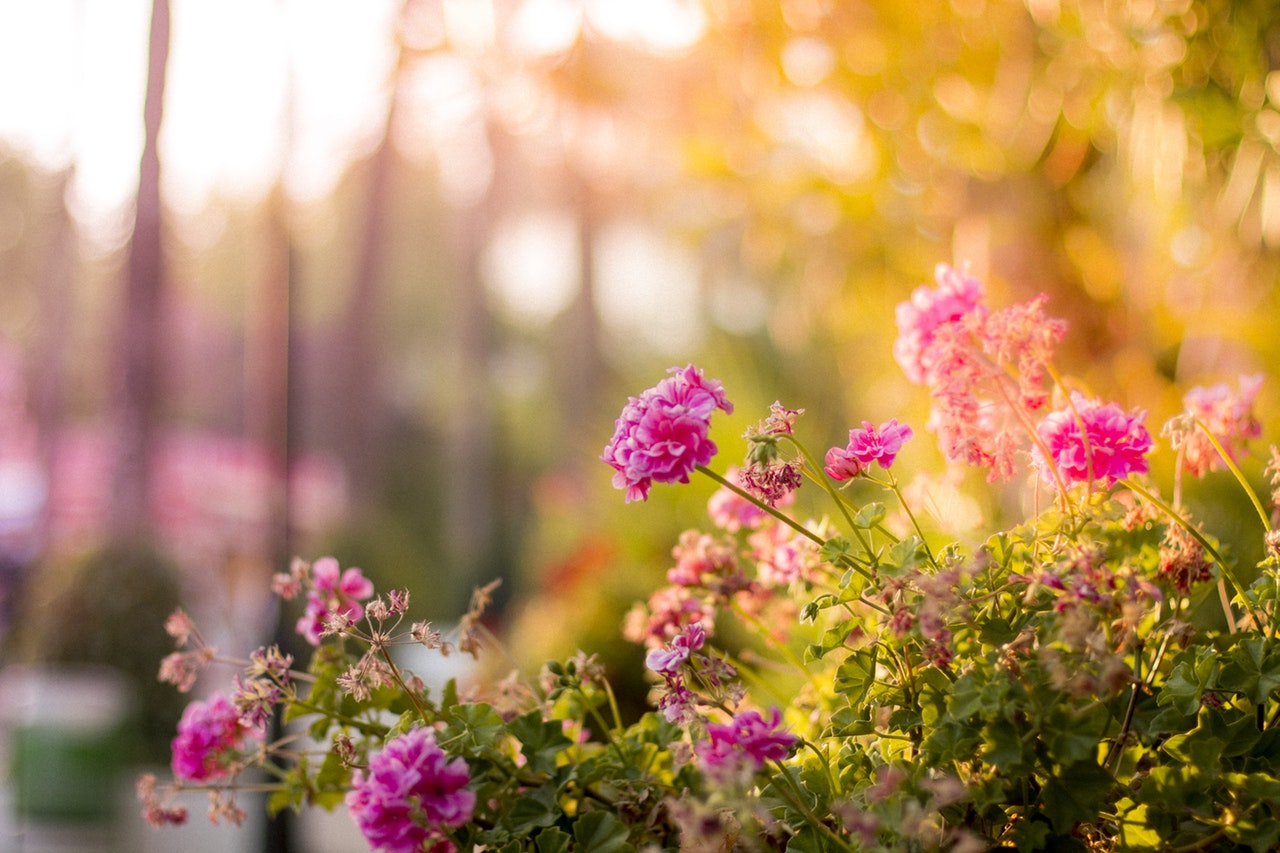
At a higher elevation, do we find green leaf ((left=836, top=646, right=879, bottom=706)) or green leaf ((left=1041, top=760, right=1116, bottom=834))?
green leaf ((left=836, top=646, right=879, bottom=706))

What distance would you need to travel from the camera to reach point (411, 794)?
2.85ft

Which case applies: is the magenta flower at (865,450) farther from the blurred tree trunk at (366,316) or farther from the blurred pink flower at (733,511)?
the blurred tree trunk at (366,316)

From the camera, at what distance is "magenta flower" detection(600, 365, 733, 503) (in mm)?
865

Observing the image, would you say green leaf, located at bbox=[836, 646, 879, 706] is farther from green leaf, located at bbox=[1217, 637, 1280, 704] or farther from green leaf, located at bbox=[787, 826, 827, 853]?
green leaf, located at bbox=[1217, 637, 1280, 704]

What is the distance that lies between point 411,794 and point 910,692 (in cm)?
44

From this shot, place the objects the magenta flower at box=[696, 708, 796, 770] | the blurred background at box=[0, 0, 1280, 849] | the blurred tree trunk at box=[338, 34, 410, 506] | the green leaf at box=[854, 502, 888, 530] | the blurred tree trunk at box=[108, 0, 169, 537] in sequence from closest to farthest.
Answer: the magenta flower at box=[696, 708, 796, 770] → the green leaf at box=[854, 502, 888, 530] → the blurred background at box=[0, 0, 1280, 849] → the blurred tree trunk at box=[108, 0, 169, 537] → the blurred tree trunk at box=[338, 34, 410, 506]

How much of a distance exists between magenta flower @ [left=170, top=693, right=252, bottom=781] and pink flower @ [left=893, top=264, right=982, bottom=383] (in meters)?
0.82

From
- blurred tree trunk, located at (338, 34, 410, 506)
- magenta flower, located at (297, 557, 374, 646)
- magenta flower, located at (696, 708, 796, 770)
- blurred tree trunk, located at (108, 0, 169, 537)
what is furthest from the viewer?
blurred tree trunk, located at (338, 34, 410, 506)

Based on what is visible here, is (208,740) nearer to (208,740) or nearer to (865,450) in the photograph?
(208,740)

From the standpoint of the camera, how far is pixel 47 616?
17.4ft

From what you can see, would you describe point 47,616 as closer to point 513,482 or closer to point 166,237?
point 166,237

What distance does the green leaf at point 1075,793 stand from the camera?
856mm

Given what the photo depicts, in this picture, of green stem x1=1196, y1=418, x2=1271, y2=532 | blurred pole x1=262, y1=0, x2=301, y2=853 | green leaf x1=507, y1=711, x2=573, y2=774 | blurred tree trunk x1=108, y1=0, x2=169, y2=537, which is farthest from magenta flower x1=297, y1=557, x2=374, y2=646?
blurred tree trunk x1=108, y1=0, x2=169, y2=537

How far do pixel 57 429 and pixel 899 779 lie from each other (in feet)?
51.3
